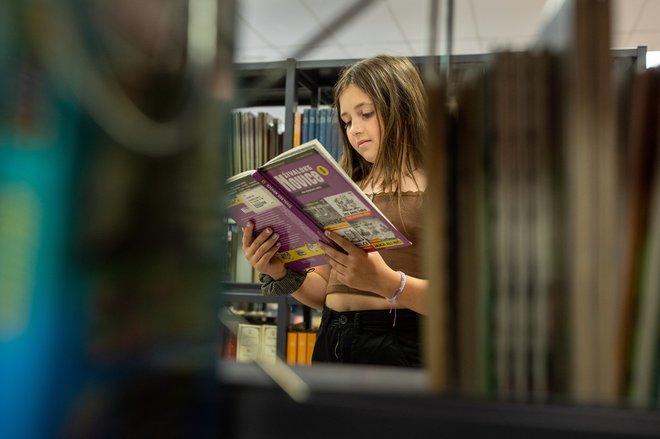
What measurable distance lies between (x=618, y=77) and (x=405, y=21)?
14.1 ft

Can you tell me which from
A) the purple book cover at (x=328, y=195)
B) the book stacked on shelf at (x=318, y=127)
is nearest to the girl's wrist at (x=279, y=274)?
the purple book cover at (x=328, y=195)

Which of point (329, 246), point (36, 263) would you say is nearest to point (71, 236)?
point (36, 263)

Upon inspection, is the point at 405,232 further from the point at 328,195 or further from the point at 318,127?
the point at 318,127

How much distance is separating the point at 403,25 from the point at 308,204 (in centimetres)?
371

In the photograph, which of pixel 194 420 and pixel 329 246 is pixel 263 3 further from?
pixel 194 420

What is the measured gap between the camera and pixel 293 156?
3.38 ft

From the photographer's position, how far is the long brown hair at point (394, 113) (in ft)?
4.52

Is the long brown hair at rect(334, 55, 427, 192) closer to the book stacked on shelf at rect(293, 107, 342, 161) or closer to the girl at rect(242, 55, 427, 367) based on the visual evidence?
the girl at rect(242, 55, 427, 367)

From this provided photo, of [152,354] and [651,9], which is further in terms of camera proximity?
[651,9]

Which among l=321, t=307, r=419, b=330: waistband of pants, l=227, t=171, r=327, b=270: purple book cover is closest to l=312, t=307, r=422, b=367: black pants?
l=321, t=307, r=419, b=330: waistband of pants

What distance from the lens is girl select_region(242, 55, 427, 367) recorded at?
4.04ft

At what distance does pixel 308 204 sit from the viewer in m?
1.12

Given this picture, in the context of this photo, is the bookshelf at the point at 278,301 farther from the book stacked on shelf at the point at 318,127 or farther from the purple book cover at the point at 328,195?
the purple book cover at the point at 328,195

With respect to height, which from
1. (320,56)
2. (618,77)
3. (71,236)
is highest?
(320,56)
